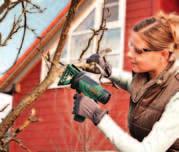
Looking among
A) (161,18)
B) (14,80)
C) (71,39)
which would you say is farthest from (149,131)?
(14,80)

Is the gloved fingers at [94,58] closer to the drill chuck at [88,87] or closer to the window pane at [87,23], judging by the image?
the drill chuck at [88,87]

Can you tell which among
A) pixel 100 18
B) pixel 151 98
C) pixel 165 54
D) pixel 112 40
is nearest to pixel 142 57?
pixel 165 54

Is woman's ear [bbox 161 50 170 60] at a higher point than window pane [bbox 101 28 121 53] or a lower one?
higher

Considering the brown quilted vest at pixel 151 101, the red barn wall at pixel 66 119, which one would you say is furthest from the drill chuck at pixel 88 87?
the red barn wall at pixel 66 119

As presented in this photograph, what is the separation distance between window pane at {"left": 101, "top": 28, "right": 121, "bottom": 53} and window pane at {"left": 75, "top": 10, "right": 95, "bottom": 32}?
0.57 meters

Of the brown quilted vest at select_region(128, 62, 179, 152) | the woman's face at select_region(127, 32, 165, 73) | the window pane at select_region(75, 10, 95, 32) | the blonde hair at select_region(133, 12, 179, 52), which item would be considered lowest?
the window pane at select_region(75, 10, 95, 32)

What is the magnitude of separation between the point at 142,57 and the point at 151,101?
0.87 ft

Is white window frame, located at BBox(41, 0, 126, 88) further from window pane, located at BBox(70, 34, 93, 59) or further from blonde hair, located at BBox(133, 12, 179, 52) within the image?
blonde hair, located at BBox(133, 12, 179, 52)

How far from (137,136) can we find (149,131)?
13 centimetres

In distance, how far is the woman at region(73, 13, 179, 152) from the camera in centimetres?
279

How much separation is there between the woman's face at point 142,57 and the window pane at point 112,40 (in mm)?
8011

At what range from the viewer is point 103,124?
285 centimetres

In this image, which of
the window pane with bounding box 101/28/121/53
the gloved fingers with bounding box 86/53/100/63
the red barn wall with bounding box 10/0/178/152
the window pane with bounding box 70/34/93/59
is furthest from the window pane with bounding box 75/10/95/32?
the gloved fingers with bounding box 86/53/100/63

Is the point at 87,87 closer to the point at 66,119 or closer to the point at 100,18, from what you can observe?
the point at 100,18
